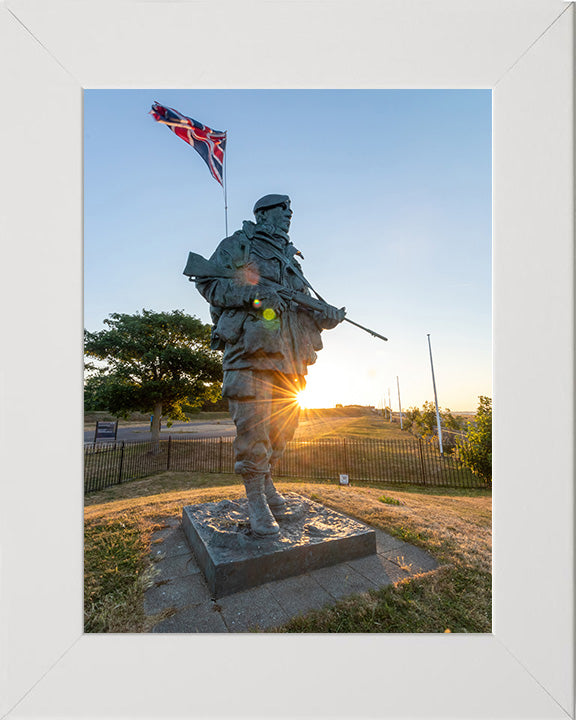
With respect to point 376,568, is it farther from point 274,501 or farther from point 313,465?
point 313,465

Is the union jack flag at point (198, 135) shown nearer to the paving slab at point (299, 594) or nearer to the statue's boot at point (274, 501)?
the statue's boot at point (274, 501)

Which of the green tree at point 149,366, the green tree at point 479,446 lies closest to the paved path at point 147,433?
the green tree at point 149,366

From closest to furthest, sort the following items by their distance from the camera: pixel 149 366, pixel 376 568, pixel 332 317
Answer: pixel 376 568 → pixel 332 317 → pixel 149 366

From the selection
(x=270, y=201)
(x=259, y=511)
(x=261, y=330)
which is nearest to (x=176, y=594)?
(x=259, y=511)

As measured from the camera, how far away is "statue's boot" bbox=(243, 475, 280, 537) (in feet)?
Result: 9.59

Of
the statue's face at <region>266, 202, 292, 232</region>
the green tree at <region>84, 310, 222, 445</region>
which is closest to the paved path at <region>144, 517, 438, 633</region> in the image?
the statue's face at <region>266, 202, 292, 232</region>

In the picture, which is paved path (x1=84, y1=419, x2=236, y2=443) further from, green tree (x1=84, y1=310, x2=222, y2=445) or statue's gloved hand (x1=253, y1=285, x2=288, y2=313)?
statue's gloved hand (x1=253, y1=285, x2=288, y2=313)

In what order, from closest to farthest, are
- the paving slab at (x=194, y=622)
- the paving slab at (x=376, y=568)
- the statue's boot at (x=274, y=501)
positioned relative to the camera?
the paving slab at (x=194, y=622)
the paving slab at (x=376, y=568)
the statue's boot at (x=274, y=501)

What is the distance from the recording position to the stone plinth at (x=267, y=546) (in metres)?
2.53

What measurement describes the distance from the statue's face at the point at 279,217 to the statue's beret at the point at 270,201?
1.6 inches

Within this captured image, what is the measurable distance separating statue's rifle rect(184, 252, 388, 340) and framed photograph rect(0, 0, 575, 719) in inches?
34.9
